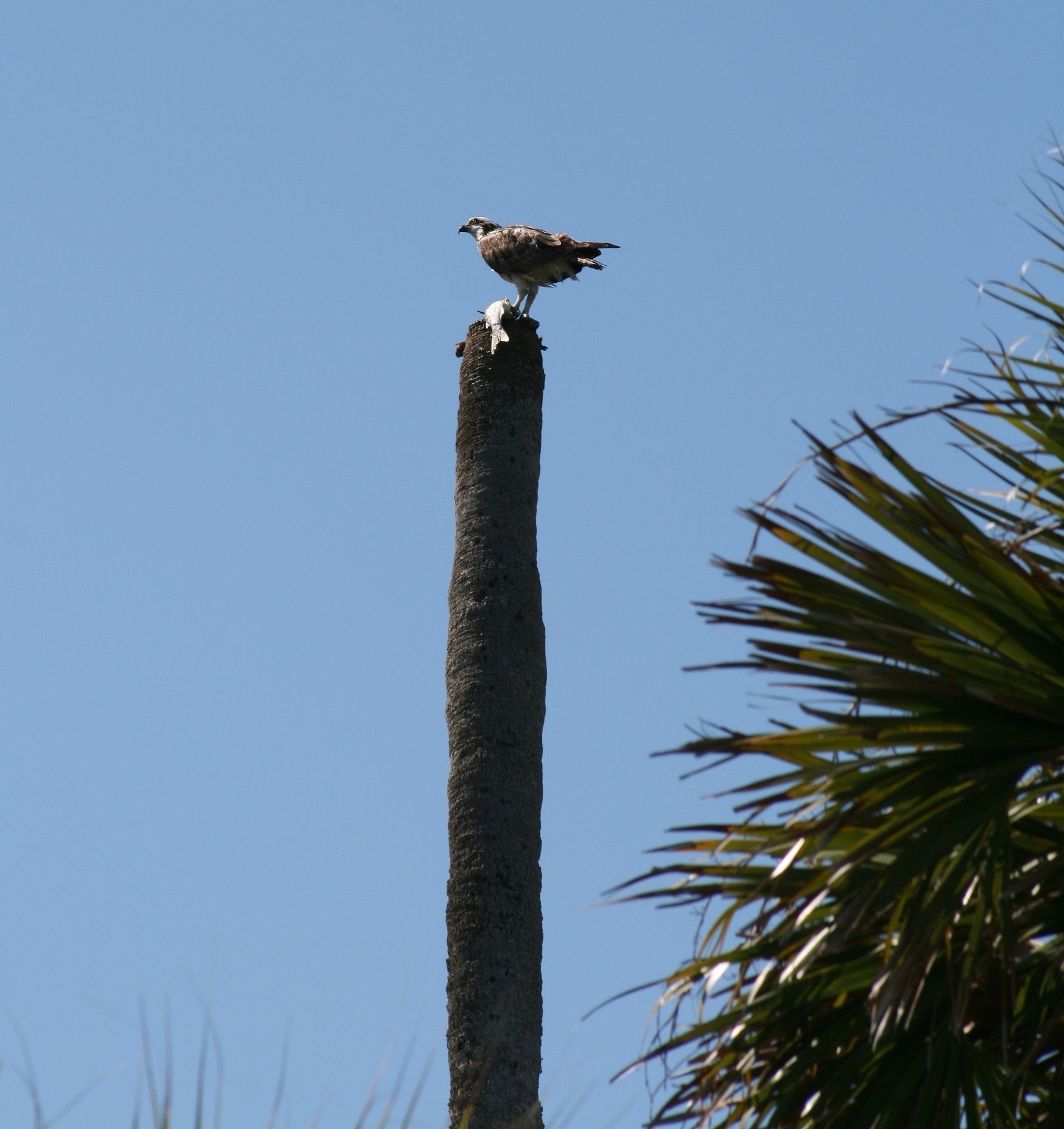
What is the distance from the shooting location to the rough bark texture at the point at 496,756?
22.7ft

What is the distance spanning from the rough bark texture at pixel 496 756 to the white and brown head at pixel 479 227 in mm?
3461

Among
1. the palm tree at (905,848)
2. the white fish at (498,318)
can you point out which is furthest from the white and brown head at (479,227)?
the palm tree at (905,848)

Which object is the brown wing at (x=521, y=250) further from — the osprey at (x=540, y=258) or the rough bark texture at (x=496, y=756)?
the rough bark texture at (x=496, y=756)

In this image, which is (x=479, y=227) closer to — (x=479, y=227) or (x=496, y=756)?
(x=479, y=227)

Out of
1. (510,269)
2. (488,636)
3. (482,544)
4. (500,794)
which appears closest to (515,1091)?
(500,794)

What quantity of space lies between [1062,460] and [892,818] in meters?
1.18

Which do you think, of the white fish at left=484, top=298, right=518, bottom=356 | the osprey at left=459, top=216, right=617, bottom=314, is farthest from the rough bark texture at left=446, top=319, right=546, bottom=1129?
the osprey at left=459, top=216, right=617, bottom=314

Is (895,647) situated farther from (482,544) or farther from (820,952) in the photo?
(482,544)

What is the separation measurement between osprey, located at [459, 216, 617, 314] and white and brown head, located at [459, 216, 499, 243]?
1.09m

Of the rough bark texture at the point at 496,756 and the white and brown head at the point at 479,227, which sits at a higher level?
the white and brown head at the point at 479,227

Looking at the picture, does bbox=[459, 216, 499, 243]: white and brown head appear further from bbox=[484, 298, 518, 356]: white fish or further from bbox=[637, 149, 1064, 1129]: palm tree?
bbox=[637, 149, 1064, 1129]: palm tree

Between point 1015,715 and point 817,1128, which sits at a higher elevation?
point 1015,715

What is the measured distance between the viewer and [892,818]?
12.6 feet

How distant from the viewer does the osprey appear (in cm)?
984
